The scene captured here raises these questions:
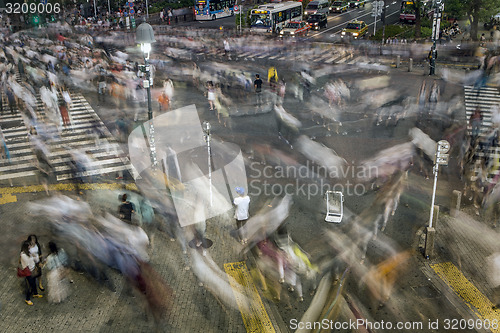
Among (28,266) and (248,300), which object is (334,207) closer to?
(248,300)

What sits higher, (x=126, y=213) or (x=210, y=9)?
(x=210, y=9)

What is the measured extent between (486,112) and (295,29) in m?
27.2

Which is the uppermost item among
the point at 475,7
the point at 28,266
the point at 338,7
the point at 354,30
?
the point at 475,7

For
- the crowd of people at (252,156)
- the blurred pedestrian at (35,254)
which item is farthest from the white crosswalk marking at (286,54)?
the blurred pedestrian at (35,254)

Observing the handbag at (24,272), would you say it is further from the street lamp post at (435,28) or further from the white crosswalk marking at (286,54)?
the white crosswalk marking at (286,54)

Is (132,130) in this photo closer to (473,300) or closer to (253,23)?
(473,300)

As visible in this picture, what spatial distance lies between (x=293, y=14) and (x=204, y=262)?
46.3 m

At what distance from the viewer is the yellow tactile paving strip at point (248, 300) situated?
10734 mm

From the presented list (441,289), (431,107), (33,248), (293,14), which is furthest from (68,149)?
(293,14)

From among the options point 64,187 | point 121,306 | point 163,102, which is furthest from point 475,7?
point 121,306

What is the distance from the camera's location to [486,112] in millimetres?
26344

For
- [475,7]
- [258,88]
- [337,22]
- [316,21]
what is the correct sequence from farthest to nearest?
[337,22] < [316,21] < [475,7] < [258,88]

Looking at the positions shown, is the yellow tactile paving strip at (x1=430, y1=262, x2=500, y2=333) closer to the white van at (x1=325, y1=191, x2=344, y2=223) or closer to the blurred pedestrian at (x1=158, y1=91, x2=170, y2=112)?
the white van at (x1=325, y1=191, x2=344, y2=223)

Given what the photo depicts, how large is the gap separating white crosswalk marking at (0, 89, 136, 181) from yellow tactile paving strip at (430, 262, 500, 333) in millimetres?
11593
